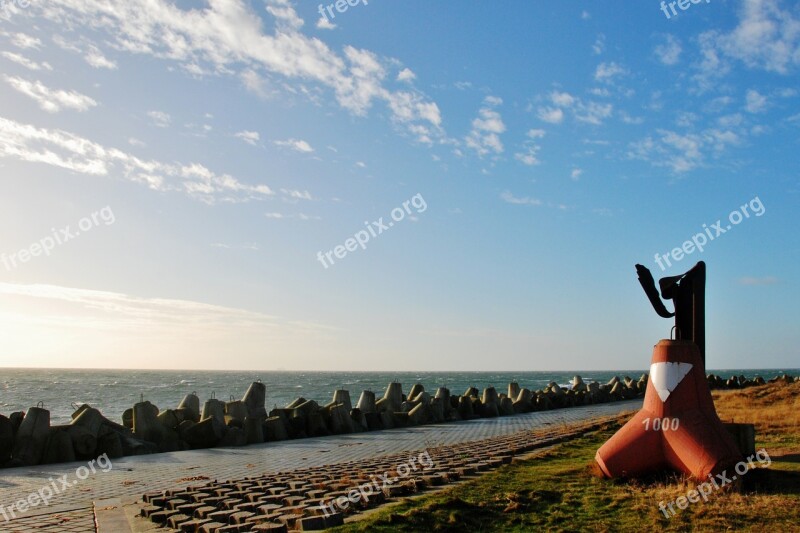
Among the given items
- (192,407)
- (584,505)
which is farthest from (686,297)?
(192,407)

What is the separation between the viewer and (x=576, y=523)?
662 cm

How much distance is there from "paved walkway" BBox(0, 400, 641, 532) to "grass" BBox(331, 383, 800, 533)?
12.5 feet

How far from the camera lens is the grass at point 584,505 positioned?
6.54 m

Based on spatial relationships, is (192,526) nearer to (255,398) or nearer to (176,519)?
(176,519)

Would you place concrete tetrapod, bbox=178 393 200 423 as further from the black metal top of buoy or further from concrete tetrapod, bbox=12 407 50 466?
the black metal top of buoy

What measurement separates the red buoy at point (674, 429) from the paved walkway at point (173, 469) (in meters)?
5.84

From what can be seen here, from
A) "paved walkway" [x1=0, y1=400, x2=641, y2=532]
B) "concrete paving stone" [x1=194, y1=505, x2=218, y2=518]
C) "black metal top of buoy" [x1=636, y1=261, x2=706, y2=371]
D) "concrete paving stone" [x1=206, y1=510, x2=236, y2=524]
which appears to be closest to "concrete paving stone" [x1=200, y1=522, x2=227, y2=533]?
"concrete paving stone" [x1=206, y1=510, x2=236, y2=524]

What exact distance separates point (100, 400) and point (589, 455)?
47.9 metres

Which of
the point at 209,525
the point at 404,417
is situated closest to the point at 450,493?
the point at 209,525

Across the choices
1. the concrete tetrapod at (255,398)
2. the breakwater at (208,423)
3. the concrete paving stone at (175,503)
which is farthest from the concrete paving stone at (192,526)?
the concrete tetrapod at (255,398)

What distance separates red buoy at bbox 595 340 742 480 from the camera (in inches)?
323

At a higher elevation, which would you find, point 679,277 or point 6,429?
point 679,277

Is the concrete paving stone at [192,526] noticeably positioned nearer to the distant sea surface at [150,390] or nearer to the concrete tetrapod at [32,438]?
the concrete tetrapod at [32,438]

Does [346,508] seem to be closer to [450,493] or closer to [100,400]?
[450,493]
